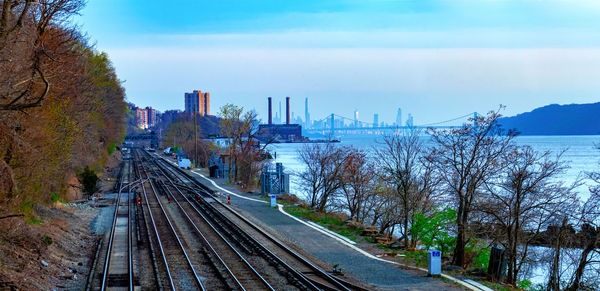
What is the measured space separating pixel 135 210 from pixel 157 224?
5842 millimetres

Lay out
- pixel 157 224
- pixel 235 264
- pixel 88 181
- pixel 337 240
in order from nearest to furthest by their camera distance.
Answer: pixel 235 264, pixel 337 240, pixel 157 224, pixel 88 181

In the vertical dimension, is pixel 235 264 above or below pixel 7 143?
below

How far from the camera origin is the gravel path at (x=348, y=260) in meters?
15.0

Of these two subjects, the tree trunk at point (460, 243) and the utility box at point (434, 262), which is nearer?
the utility box at point (434, 262)

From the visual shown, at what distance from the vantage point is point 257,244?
20141 mm

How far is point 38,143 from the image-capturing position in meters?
20.0

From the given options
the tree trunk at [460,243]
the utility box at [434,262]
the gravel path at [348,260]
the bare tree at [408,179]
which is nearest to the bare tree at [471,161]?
the tree trunk at [460,243]

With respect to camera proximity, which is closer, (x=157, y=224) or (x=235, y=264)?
(x=235, y=264)

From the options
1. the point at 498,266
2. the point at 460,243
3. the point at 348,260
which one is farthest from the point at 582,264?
the point at 348,260

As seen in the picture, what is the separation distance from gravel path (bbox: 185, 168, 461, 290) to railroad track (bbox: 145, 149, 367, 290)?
3.40ft

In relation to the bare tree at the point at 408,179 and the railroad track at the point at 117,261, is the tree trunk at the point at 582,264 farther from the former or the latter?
the railroad track at the point at 117,261

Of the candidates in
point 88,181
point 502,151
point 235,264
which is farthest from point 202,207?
point 502,151

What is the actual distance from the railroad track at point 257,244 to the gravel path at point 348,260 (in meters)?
1.04

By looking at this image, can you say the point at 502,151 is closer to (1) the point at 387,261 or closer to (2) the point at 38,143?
(1) the point at 387,261
